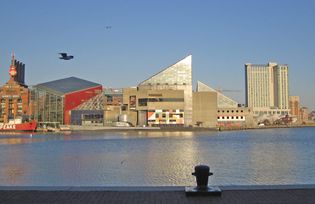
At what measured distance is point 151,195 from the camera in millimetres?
8125

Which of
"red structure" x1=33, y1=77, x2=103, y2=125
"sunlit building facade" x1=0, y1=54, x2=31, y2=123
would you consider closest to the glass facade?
"red structure" x1=33, y1=77, x2=103, y2=125

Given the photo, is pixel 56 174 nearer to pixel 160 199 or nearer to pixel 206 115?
pixel 160 199

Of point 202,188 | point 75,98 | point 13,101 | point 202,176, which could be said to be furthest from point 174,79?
point 202,188

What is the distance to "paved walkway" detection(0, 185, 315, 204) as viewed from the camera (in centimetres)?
762

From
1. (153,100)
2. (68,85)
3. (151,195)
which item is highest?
(68,85)

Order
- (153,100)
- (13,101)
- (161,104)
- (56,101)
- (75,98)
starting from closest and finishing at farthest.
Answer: (161,104) → (153,100) → (56,101) → (75,98) → (13,101)

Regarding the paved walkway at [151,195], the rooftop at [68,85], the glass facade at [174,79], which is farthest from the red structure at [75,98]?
the paved walkway at [151,195]

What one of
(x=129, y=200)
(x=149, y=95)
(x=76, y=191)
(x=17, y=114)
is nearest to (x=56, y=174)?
(x=76, y=191)

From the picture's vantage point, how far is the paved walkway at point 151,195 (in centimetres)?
762

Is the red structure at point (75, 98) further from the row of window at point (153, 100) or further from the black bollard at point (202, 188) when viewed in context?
the black bollard at point (202, 188)

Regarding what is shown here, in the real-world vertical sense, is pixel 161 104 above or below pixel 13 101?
below

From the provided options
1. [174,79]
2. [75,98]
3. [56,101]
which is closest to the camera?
[56,101]

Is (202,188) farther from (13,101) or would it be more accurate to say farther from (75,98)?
(13,101)

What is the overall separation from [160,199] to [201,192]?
42.5 inches
